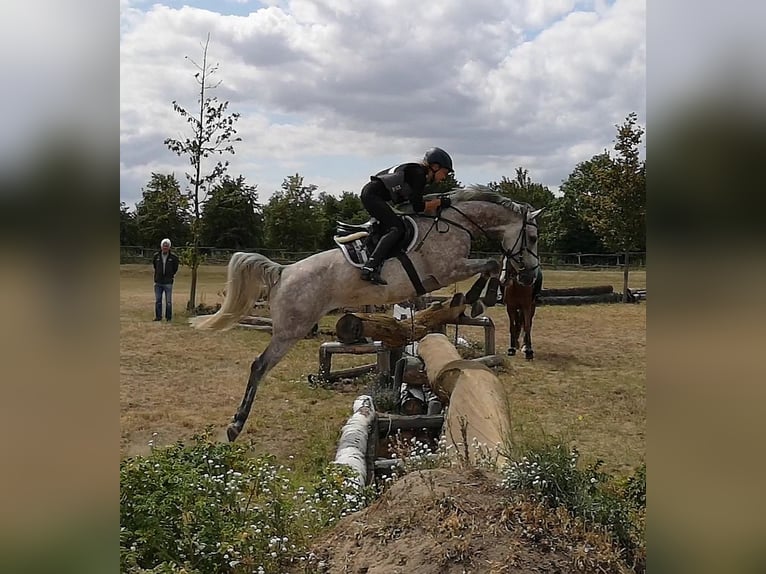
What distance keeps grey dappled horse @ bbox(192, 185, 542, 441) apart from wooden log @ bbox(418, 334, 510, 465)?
79 cm

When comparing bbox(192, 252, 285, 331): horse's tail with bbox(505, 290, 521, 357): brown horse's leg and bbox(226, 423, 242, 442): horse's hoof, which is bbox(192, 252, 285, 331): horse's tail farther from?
bbox(505, 290, 521, 357): brown horse's leg

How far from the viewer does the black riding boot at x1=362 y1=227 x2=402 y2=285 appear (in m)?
4.72

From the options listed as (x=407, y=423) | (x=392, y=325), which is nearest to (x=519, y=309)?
(x=392, y=325)

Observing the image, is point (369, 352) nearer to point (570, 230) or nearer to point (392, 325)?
point (392, 325)

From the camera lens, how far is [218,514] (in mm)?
3359

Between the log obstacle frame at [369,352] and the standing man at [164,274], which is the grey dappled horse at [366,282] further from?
the standing man at [164,274]

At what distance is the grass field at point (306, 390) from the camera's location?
619cm

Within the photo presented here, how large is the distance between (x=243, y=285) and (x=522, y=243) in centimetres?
215

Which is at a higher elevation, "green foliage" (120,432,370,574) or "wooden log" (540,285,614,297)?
"wooden log" (540,285,614,297)

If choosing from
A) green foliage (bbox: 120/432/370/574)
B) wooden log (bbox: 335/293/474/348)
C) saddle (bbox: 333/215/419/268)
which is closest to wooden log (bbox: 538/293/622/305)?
wooden log (bbox: 335/293/474/348)

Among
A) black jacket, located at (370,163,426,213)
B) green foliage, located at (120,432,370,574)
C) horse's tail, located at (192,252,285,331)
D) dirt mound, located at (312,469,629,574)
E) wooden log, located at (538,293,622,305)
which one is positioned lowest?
green foliage, located at (120,432,370,574)

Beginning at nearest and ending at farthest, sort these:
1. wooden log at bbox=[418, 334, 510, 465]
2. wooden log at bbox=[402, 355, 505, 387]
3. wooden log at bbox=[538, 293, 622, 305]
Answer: wooden log at bbox=[418, 334, 510, 465]
wooden log at bbox=[402, 355, 505, 387]
wooden log at bbox=[538, 293, 622, 305]
